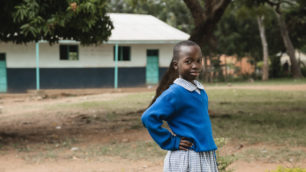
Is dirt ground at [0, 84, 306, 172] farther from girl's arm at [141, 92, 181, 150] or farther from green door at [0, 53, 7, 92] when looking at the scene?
green door at [0, 53, 7, 92]

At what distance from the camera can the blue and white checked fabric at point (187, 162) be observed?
275cm

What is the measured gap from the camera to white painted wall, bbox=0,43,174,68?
20.9 meters

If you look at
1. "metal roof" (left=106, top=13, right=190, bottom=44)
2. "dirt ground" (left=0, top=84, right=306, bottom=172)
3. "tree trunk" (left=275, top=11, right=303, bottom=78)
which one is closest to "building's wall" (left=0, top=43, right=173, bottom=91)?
"metal roof" (left=106, top=13, right=190, bottom=44)

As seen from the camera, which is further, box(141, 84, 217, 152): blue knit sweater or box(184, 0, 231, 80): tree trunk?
box(184, 0, 231, 80): tree trunk

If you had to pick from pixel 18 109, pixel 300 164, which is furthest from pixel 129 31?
pixel 300 164

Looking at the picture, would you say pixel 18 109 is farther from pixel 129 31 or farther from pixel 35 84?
pixel 129 31

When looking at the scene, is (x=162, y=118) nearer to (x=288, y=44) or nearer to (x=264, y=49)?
(x=288, y=44)

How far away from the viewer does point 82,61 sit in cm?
2253

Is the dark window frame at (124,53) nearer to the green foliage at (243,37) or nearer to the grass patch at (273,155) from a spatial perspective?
the green foliage at (243,37)

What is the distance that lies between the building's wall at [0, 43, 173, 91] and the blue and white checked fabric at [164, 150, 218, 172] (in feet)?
63.6

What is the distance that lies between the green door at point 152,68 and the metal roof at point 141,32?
50.3 inches

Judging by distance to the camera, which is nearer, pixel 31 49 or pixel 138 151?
pixel 138 151

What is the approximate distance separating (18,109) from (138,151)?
28.2 feet

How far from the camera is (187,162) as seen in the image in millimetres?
2758
